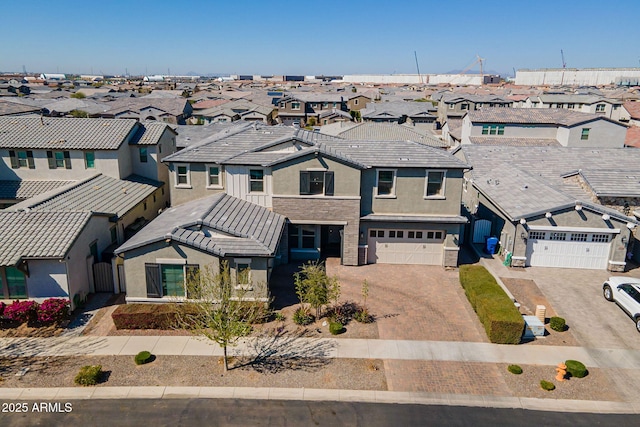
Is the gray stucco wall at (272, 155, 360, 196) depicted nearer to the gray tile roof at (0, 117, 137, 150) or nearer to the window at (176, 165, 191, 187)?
the window at (176, 165, 191, 187)

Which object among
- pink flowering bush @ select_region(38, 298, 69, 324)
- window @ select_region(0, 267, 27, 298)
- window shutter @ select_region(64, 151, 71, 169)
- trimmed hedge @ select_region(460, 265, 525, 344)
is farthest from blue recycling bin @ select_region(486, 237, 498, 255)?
window shutter @ select_region(64, 151, 71, 169)

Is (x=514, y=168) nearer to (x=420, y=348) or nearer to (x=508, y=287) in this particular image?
(x=508, y=287)

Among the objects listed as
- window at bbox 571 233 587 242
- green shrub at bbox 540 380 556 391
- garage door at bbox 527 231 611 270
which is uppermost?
window at bbox 571 233 587 242

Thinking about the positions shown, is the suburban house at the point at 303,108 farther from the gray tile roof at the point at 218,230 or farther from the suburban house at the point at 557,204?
the gray tile roof at the point at 218,230

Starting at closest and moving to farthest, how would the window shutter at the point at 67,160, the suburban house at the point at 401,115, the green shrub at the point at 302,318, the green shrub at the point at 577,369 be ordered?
the green shrub at the point at 577,369 → the green shrub at the point at 302,318 → the window shutter at the point at 67,160 → the suburban house at the point at 401,115

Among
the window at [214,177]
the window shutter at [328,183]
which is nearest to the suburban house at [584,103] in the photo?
the window shutter at [328,183]

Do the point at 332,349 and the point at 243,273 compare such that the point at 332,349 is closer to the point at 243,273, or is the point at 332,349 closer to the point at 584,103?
the point at 243,273

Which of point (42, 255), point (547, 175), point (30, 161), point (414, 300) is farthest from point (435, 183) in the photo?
point (30, 161)

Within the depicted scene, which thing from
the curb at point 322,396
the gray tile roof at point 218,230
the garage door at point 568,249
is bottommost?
the curb at point 322,396
